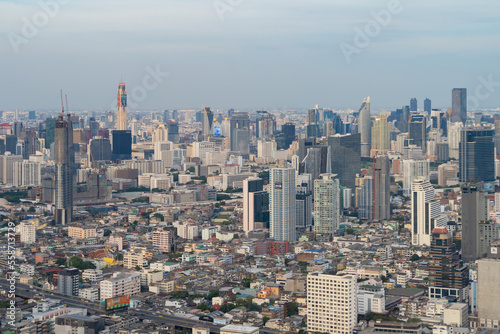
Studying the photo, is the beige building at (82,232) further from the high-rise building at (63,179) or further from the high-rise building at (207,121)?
the high-rise building at (207,121)

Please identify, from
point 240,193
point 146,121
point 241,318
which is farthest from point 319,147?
point 146,121

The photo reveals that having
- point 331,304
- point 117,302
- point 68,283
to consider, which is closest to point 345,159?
point 68,283

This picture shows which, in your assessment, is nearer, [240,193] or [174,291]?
[174,291]

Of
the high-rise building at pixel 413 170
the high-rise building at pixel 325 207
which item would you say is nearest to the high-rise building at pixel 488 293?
the high-rise building at pixel 325 207

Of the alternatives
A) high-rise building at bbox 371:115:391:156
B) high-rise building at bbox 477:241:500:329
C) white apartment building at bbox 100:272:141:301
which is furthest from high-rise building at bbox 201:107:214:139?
high-rise building at bbox 477:241:500:329

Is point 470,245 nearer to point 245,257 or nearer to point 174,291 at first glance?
point 245,257

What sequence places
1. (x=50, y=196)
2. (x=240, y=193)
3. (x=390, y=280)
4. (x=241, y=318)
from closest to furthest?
(x=241, y=318) → (x=390, y=280) → (x=50, y=196) → (x=240, y=193)

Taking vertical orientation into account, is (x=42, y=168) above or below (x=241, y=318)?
above

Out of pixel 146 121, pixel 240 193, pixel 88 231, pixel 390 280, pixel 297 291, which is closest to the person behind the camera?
pixel 297 291
